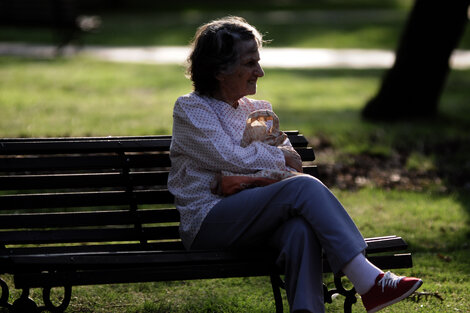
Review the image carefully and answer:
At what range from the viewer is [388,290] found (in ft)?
11.7

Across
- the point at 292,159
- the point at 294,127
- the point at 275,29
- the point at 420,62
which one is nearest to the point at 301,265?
the point at 292,159

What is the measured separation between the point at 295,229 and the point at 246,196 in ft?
1.03

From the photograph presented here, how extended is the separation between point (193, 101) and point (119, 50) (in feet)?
47.0

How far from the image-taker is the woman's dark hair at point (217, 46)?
4.07 m

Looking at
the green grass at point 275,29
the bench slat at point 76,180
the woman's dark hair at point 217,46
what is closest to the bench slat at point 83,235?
the bench slat at point 76,180

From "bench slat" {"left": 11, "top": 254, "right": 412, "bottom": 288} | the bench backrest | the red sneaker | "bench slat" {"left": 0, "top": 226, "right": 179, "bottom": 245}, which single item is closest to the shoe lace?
the red sneaker

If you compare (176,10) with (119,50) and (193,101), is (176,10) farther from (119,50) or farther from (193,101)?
(193,101)

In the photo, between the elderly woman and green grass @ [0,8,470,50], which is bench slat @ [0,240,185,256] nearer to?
the elderly woman

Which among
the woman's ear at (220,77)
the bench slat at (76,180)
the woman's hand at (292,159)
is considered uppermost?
the woman's ear at (220,77)

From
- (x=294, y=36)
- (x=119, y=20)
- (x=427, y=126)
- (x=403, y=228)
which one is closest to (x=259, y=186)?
(x=403, y=228)

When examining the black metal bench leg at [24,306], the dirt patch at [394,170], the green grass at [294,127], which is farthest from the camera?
the dirt patch at [394,170]

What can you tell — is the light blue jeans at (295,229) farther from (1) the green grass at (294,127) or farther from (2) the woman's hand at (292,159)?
(1) the green grass at (294,127)

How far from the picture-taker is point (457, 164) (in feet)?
27.7

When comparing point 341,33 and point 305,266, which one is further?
point 341,33
